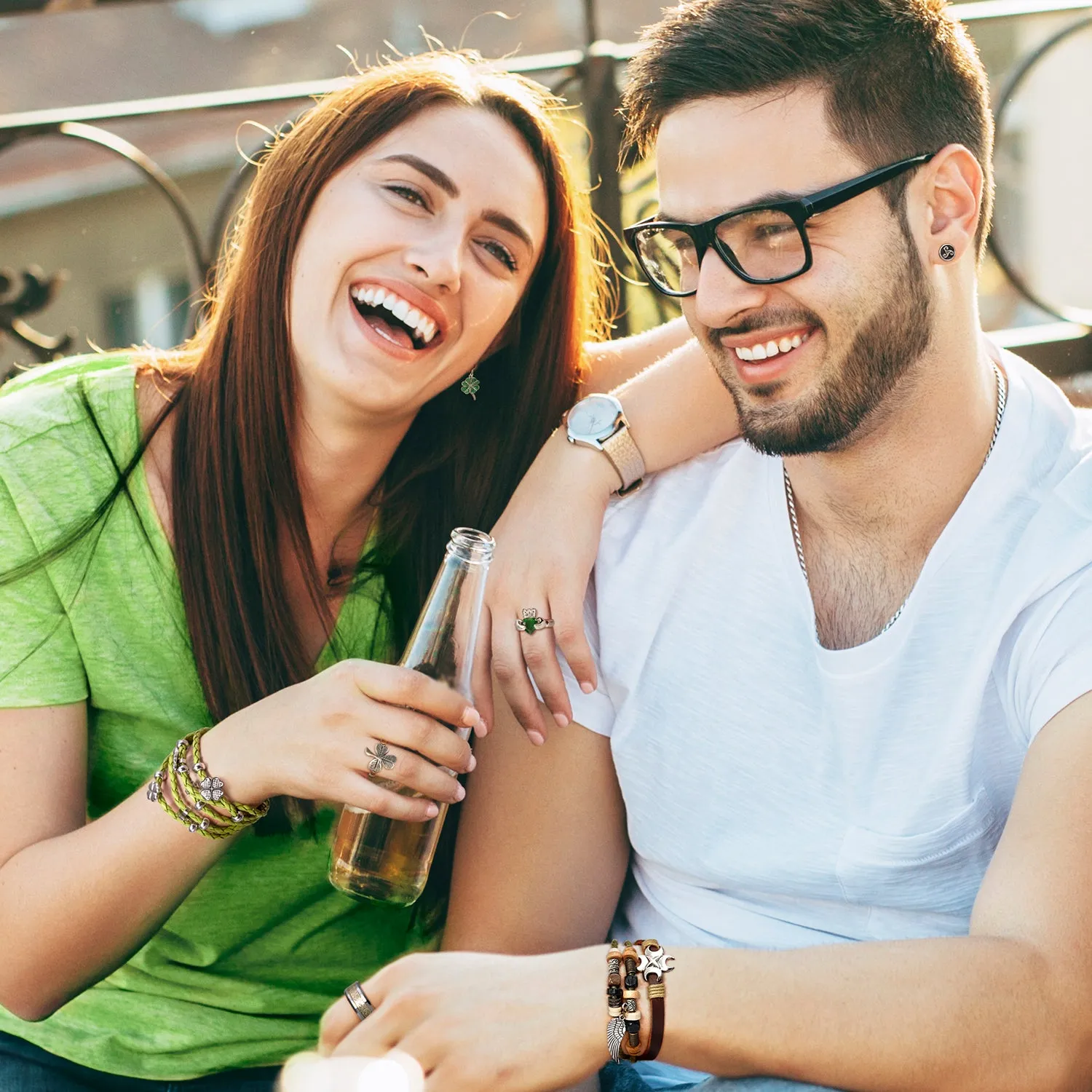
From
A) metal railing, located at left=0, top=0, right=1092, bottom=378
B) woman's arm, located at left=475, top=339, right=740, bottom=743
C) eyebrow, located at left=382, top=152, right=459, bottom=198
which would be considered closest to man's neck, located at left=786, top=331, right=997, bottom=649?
woman's arm, located at left=475, top=339, right=740, bottom=743

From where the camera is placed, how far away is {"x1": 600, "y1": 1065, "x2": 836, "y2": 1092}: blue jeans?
167 cm

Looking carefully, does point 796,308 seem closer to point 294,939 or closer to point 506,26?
point 294,939

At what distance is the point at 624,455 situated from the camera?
2.26 m

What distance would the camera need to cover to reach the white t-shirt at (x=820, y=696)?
1938 millimetres

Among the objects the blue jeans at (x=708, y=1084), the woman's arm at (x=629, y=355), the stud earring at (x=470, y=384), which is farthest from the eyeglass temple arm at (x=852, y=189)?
the blue jeans at (x=708, y=1084)

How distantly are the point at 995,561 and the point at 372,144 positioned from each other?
4.01 ft

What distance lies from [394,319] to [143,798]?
2.86 feet

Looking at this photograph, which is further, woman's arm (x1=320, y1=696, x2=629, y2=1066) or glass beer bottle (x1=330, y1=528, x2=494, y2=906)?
woman's arm (x1=320, y1=696, x2=629, y2=1066)

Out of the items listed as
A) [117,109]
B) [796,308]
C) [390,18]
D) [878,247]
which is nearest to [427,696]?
[796,308]

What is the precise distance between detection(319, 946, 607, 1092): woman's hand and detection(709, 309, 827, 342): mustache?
907 millimetres

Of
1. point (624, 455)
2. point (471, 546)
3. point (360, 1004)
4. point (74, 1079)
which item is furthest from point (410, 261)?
point (74, 1079)

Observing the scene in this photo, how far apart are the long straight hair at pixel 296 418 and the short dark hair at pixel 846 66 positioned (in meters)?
0.42

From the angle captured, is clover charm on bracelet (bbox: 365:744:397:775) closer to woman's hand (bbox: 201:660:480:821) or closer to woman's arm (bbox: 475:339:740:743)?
woman's hand (bbox: 201:660:480:821)

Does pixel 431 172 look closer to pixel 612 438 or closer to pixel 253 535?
pixel 612 438
